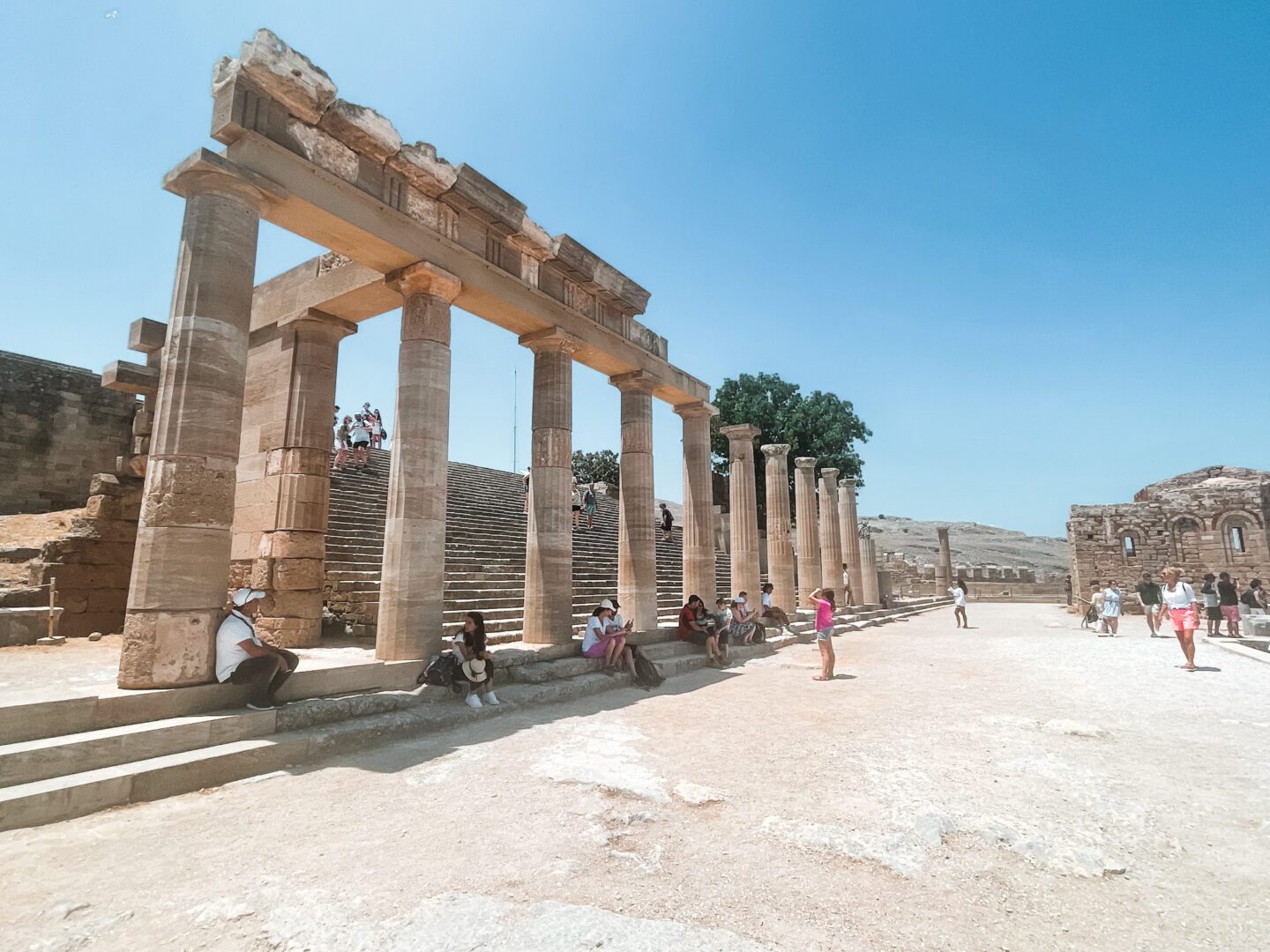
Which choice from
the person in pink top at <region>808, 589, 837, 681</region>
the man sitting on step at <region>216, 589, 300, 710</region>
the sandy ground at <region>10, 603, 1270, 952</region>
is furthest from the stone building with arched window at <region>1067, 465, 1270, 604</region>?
the man sitting on step at <region>216, 589, 300, 710</region>

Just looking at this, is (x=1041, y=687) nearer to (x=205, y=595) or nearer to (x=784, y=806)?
(x=784, y=806)

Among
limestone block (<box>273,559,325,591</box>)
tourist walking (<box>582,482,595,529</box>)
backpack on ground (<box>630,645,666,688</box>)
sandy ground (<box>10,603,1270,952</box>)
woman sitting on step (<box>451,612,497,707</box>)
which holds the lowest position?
sandy ground (<box>10,603,1270,952</box>)

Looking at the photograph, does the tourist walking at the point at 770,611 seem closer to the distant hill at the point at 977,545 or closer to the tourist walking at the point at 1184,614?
the tourist walking at the point at 1184,614

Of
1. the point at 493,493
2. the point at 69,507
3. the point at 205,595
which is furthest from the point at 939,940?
the point at 69,507

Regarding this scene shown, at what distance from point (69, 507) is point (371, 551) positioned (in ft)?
35.8

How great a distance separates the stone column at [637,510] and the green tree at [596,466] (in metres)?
34.0

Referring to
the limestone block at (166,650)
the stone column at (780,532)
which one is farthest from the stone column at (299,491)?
the stone column at (780,532)

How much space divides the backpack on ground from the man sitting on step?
4.90 m

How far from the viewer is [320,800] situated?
4.62m

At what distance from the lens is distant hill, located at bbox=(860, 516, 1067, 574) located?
2153 inches

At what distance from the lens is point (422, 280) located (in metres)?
8.39

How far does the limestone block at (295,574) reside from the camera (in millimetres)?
9086

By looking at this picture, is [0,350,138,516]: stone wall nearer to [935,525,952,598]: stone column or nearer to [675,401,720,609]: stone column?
[675,401,720,609]: stone column

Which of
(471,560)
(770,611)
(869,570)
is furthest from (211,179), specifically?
(869,570)
